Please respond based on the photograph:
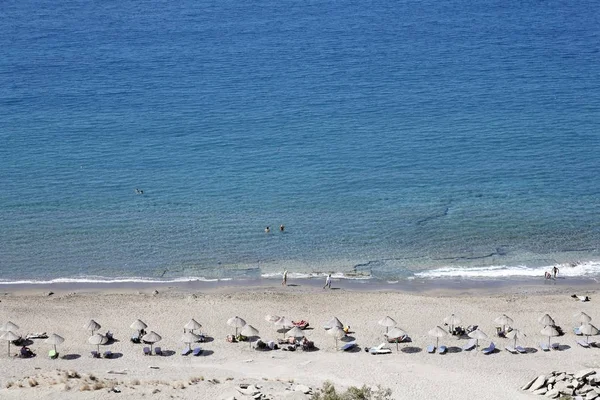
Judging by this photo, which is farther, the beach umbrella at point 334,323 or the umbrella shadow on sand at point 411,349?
the beach umbrella at point 334,323

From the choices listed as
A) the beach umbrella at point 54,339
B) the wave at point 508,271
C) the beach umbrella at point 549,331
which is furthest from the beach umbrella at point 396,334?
the beach umbrella at point 54,339

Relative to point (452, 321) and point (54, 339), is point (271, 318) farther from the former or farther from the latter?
point (54, 339)

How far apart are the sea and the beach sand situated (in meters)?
3.63

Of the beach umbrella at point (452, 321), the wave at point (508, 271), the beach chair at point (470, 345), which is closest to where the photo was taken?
the beach chair at point (470, 345)

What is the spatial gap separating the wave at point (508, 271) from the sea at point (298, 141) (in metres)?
0.20

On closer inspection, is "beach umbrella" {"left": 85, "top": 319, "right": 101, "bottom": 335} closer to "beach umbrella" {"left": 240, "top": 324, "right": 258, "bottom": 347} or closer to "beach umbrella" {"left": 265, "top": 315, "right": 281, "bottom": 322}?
"beach umbrella" {"left": 240, "top": 324, "right": 258, "bottom": 347}

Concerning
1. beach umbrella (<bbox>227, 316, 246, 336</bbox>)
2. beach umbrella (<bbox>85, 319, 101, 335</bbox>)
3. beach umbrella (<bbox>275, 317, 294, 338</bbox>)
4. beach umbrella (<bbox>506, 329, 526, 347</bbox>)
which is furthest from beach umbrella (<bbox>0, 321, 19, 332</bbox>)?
beach umbrella (<bbox>506, 329, 526, 347</bbox>)

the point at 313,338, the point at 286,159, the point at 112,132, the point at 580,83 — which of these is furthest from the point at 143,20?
the point at 313,338

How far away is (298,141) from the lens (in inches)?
3066

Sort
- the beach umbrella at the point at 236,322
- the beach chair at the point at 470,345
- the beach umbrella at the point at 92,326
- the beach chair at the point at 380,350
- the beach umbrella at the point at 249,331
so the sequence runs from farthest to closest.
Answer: the beach umbrella at the point at 236,322 < the beach umbrella at the point at 92,326 < the beach umbrella at the point at 249,331 < the beach chair at the point at 470,345 < the beach chair at the point at 380,350

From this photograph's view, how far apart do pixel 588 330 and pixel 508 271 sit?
11.8 m

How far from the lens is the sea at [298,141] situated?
61.4 m

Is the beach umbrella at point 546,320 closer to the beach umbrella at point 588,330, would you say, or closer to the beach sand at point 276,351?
the beach sand at point 276,351

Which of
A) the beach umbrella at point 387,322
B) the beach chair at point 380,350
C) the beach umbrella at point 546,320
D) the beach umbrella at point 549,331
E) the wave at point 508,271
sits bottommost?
the beach chair at point 380,350
